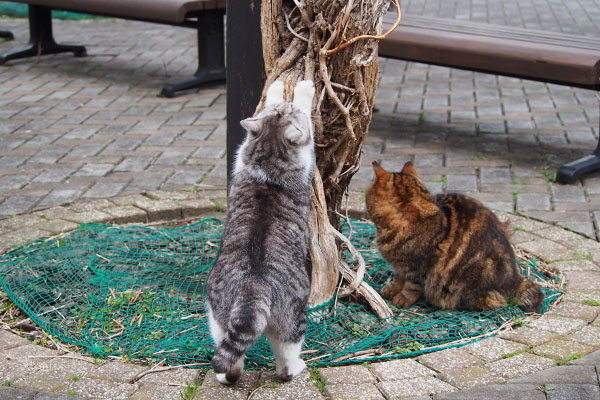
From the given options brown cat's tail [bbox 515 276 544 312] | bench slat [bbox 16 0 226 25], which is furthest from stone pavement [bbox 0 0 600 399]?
bench slat [bbox 16 0 226 25]

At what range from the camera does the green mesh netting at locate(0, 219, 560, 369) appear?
3295 millimetres

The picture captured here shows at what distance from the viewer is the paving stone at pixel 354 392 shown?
111 inches

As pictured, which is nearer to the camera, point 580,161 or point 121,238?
point 121,238

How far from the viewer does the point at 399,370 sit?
9.93 ft

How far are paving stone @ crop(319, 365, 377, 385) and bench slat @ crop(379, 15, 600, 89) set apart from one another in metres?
3.31

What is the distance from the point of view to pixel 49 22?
9.34 metres

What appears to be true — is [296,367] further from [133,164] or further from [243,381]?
[133,164]

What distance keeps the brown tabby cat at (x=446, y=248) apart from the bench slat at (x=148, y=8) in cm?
437

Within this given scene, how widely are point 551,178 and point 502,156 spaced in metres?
0.59

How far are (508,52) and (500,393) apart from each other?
11.8 feet

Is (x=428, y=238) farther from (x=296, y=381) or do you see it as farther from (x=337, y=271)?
(x=296, y=381)

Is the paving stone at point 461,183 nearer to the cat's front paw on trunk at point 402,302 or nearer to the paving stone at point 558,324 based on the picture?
the cat's front paw on trunk at point 402,302

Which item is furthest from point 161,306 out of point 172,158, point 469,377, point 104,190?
point 172,158

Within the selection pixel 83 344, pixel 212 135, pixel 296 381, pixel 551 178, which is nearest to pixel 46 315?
pixel 83 344
